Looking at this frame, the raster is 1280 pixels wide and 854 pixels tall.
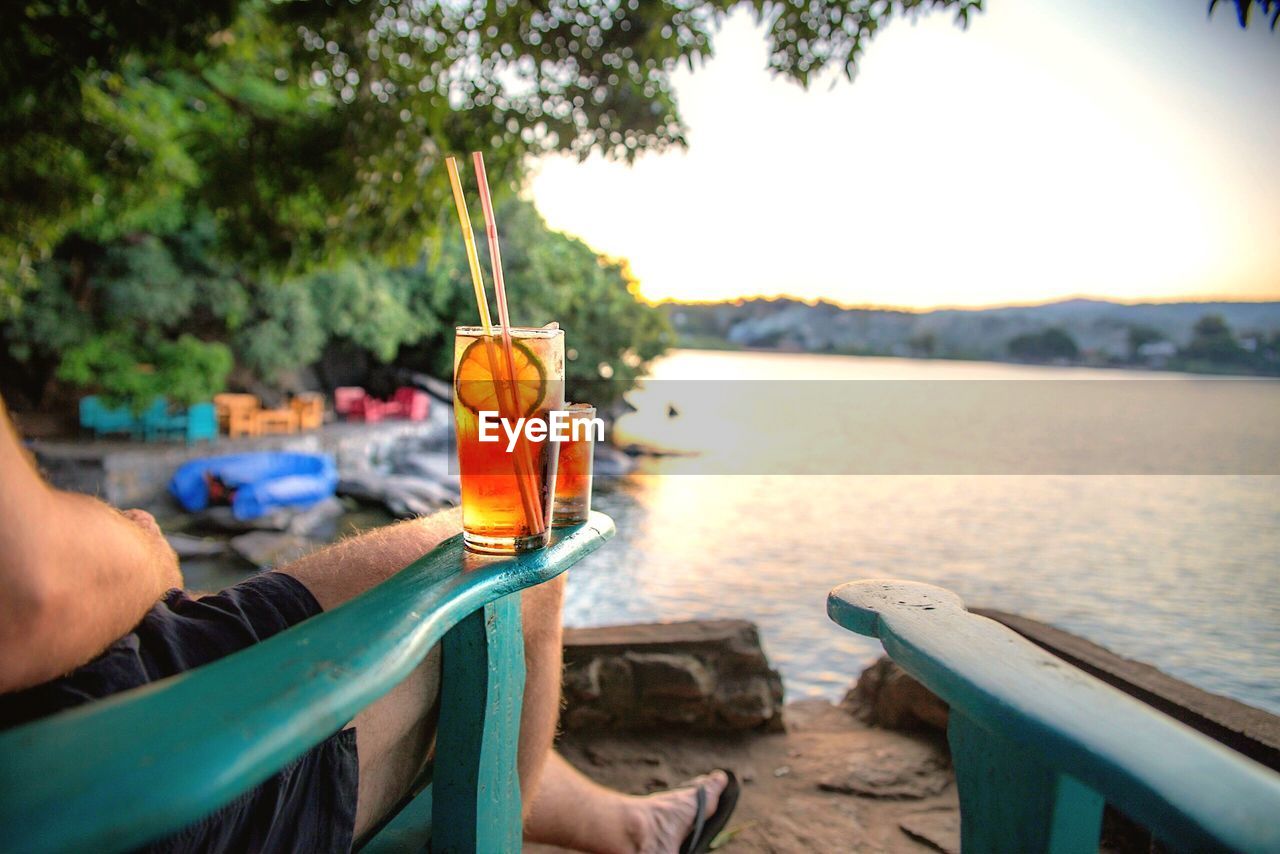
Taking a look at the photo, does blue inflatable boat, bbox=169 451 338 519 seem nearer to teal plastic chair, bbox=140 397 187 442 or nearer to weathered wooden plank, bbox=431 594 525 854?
teal plastic chair, bbox=140 397 187 442

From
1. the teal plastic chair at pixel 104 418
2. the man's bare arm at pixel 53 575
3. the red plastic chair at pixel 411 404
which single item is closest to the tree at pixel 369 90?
the man's bare arm at pixel 53 575

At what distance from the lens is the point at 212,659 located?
872 millimetres

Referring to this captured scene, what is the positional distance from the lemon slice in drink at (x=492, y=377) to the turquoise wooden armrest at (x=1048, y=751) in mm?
405

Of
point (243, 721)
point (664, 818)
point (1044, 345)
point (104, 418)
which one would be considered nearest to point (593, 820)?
point (664, 818)

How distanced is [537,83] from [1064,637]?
156 inches

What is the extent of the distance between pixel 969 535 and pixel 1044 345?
102ft

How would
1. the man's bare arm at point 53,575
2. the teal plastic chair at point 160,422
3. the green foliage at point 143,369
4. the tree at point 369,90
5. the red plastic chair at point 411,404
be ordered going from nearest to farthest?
the man's bare arm at point 53,575, the tree at point 369,90, the green foliage at point 143,369, the teal plastic chair at point 160,422, the red plastic chair at point 411,404

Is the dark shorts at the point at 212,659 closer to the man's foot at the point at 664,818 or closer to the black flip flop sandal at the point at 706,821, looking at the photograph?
the man's foot at the point at 664,818

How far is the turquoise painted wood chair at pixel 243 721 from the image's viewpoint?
0.38 metres

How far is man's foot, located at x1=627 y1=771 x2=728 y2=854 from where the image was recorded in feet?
5.20

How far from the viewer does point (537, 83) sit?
4699mm

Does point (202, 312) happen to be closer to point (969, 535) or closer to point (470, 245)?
point (969, 535)

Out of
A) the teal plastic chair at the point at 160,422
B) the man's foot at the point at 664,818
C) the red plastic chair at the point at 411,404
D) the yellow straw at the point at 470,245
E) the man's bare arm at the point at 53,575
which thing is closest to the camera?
the man's bare arm at the point at 53,575

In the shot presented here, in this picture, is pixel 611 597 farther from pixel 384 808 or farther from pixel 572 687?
pixel 384 808
